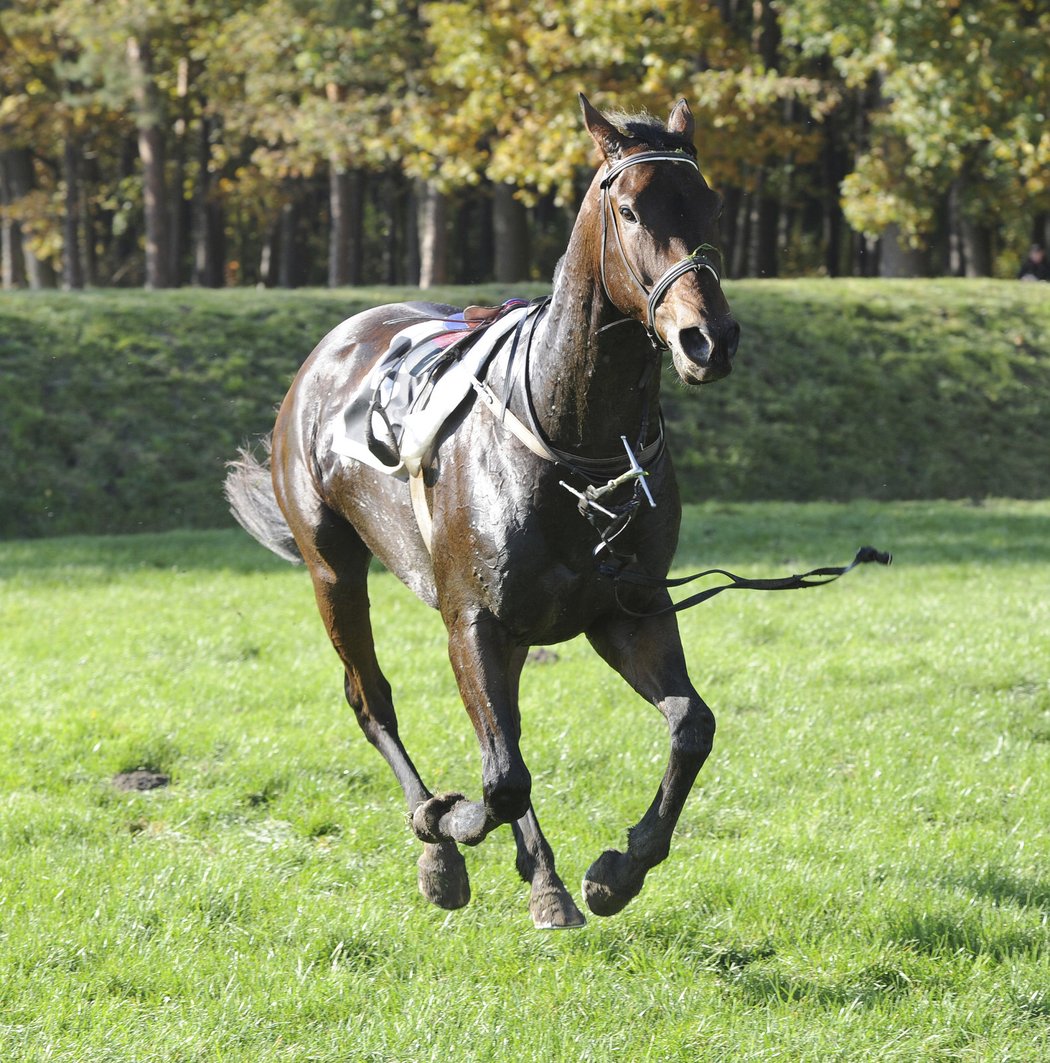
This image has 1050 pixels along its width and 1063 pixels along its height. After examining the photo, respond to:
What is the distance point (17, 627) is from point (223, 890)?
15.6 ft

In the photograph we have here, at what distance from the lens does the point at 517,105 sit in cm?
2139

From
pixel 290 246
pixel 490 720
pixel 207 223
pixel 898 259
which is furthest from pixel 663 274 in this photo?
pixel 290 246

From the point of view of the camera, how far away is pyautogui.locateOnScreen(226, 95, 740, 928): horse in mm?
3615

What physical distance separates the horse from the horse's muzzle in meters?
0.08

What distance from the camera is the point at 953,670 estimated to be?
782 centimetres

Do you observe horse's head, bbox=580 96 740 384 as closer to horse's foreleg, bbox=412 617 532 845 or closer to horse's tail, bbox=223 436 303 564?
horse's foreleg, bbox=412 617 532 845

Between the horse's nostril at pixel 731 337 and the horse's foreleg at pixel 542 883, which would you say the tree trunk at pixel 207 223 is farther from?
the horse's nostril at pixel 731 337

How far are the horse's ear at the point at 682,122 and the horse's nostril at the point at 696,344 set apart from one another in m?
0.74

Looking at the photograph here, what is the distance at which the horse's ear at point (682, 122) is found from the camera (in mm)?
3830

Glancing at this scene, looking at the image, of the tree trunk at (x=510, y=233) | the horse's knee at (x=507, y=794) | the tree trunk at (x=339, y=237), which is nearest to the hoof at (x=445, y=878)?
the horse's knee at (x=507, y=794)

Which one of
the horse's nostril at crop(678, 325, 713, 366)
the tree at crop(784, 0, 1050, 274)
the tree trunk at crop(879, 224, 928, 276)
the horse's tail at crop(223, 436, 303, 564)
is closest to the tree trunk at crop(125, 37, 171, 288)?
the tree at crop(784, 0, 1050, 274)

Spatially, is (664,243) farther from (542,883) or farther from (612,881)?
(542,883)

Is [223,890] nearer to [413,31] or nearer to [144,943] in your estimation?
[144,943]

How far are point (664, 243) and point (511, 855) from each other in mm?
2644
